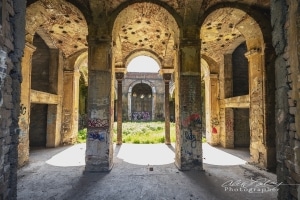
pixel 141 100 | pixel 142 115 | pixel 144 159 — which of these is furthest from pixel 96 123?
pixel 141 100

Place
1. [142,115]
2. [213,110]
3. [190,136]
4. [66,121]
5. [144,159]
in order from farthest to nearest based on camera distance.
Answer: [142,115] → [213,110] → [66,121] → [144,159] → [190,136]

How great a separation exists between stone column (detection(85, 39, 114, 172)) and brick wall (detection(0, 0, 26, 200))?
2406mm

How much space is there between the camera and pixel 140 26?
771cm

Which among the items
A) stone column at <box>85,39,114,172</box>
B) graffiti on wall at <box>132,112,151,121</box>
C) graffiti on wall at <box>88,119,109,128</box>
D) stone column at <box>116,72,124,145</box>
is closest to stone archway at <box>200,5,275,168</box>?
stone column at <box>85,39,114,172</box>

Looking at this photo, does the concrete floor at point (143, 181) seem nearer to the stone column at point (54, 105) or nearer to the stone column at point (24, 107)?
the stone column at point (24, 107)

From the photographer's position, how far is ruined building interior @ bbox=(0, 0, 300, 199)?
310cm

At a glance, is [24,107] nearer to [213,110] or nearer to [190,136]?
[190,136]

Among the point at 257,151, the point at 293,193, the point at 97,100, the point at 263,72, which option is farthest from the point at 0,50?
the point at 257,151

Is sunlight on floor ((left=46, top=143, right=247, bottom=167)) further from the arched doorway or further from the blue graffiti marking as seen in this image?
the arched doorway

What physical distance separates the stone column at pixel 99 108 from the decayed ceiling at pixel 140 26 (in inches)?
34.3

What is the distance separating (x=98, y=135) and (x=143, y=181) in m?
1.75

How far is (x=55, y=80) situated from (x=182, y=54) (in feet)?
21.7

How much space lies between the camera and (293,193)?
2.95 metres

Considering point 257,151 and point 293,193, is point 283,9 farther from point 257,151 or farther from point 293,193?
point 257,151
